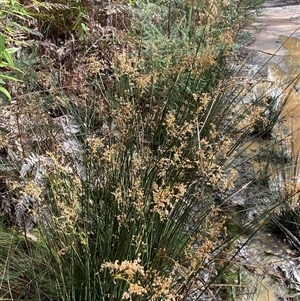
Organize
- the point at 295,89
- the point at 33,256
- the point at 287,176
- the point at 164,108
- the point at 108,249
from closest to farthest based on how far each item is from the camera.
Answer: the point at 108,249 → the point at 33,256 → the point at 164,108 → the point at 287,176 → the point at 295,89

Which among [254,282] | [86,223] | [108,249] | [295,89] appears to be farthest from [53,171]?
[295,89]

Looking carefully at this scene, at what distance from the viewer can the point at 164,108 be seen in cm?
181

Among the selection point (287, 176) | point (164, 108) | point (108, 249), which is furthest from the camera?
point (287, 176)

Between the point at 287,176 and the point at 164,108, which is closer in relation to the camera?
the point at 164,108

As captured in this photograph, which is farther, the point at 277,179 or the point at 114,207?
the point at 277,179

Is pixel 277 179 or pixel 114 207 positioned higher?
pixel 114 207

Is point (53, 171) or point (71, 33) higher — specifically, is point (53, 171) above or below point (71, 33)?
below

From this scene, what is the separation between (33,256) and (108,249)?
325mm

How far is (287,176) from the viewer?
78.2 inches

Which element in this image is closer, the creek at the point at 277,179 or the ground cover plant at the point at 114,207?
the ground cover plant at the point at 114,207

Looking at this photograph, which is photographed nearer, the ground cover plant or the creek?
the ground cover plant

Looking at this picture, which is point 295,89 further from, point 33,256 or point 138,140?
point 33,256

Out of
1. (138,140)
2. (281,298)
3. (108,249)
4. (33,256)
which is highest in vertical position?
(138,140)

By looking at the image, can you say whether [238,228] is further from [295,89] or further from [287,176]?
[295,89]
